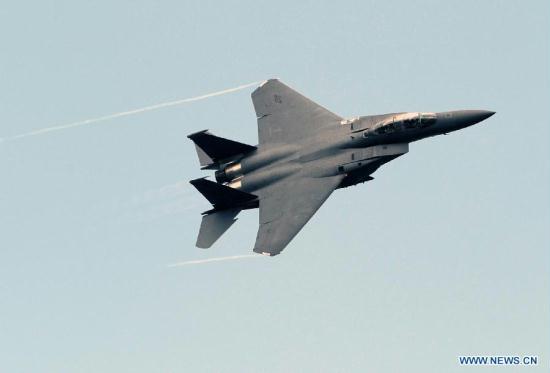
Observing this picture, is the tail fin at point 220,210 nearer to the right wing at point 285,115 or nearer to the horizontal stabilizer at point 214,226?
the horizontal stabilizer at point 214,226

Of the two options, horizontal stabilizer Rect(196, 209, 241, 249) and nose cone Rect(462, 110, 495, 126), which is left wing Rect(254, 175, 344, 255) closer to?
horizontal stabilizer Rect(196, 209, 241, 249)

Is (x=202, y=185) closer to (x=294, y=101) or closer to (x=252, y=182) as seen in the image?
(x=252, y=182)

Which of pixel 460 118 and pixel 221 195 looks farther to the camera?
pixel 221 195

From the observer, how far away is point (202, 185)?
4284 centimetres

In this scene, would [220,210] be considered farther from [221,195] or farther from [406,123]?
[406,123]

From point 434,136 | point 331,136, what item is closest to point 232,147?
point 331,136

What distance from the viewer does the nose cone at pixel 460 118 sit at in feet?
139

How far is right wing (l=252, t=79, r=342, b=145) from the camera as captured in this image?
44.7m

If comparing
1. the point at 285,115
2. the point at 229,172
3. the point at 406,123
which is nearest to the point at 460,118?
the point at 406,123

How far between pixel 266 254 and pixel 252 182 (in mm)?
4393

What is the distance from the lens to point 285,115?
151 ft

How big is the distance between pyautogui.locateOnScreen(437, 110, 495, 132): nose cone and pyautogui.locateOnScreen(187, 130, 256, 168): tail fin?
29.3 feet

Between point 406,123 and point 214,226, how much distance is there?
10009 mm

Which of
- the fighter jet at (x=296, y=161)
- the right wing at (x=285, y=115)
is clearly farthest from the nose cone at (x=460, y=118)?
the right wing at (x=285, y=115)
